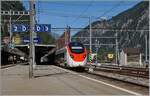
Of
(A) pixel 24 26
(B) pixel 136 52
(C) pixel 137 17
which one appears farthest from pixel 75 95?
(C) pixel 137 17

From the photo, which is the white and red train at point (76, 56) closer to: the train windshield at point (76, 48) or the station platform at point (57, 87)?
the train windshield at point (76, 48)

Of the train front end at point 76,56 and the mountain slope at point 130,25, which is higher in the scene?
the mountain slope at point 130,25

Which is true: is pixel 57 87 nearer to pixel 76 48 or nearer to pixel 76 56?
pixel 76 56

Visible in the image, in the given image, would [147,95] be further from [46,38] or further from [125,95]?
[46,38]

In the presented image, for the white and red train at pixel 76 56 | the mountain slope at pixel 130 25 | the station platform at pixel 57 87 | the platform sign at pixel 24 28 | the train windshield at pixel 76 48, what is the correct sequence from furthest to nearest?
the mountain slope at pixel 130 25, the train windshield at pixel 76 48, the white and red train at pixel 76 56, the platform sign at pixel 24 28, the station platform at pixel 57 87

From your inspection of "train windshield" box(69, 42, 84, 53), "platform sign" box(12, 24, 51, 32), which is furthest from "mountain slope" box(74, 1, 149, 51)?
"platform sign" box(12, 24, 51, 32)

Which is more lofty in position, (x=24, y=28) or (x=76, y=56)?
(x=24, y=28)

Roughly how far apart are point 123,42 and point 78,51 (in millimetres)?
106162

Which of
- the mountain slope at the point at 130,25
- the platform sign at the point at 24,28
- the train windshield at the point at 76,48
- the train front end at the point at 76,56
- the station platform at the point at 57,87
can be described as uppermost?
the mountain slope at the point at 130,25

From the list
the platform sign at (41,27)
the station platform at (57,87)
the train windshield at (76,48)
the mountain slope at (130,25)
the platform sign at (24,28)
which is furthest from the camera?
the mountain slope at (130,25)

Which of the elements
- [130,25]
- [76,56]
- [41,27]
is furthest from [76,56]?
[130,25]

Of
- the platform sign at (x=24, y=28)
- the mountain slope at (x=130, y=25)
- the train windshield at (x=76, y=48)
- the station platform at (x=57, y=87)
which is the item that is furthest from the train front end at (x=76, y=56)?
the mountain slope at (x=130, y=25)

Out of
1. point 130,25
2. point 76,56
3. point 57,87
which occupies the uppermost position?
point 130,25

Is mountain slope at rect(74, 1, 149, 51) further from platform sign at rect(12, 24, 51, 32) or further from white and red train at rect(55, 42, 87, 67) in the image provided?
platform sign at rect(12, 24, 51, 32)
